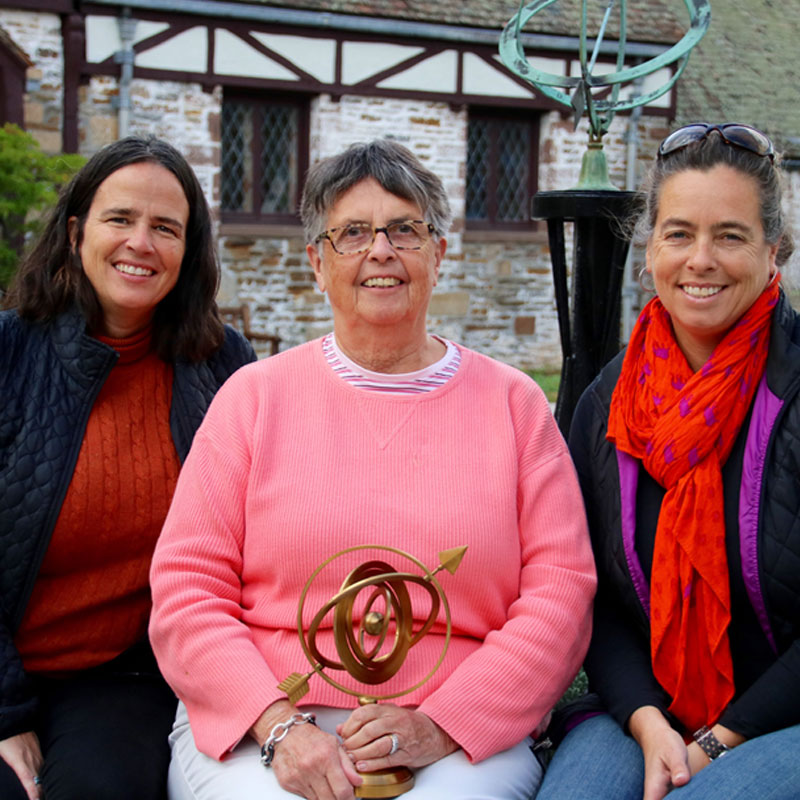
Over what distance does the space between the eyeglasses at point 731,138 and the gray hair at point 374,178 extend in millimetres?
546

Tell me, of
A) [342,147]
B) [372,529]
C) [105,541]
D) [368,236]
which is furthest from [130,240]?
[342,147]

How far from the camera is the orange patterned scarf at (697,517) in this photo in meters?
2.12

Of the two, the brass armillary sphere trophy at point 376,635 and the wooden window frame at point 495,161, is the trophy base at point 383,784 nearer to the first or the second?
the brass armillary sphere trophy at point 376,635

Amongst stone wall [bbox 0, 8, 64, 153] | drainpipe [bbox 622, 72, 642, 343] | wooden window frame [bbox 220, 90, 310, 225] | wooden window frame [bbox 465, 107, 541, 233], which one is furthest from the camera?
drainpipe [bbox 622, 72, 642, 343]

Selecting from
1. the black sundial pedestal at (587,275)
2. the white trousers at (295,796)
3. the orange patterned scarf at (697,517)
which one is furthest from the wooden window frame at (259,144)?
the white trousers at (295,796)

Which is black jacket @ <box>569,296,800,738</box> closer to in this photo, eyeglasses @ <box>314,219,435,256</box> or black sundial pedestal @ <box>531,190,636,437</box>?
eyeglasses @ <box>314,219,435,256</box>

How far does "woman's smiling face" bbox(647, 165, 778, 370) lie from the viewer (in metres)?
2.18

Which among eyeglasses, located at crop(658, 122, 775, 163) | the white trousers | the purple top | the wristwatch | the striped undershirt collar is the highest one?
eyeglasses, located at crop(658, 122, 775, 163)

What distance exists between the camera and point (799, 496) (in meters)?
2.07

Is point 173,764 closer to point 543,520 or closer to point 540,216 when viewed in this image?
point 543,520

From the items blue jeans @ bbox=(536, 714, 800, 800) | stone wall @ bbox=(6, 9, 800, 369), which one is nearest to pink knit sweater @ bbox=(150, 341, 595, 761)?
blue jeans @ bbox=(536, 714, 800, 800)

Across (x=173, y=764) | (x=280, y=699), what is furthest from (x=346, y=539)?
(x=173, y=764)

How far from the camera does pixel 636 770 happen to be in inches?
82.0

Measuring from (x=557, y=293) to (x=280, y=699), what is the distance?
8.60ft
